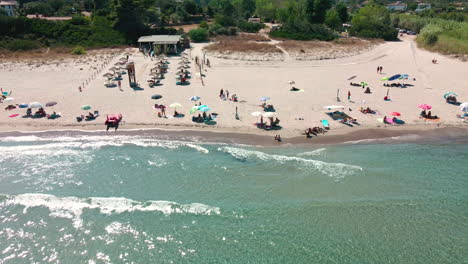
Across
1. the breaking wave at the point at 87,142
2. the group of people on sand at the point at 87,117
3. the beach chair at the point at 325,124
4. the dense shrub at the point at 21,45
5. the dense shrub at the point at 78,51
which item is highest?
the dense shrub at the point at 21,45

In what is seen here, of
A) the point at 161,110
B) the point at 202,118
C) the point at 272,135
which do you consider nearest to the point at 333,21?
the point at 202,118

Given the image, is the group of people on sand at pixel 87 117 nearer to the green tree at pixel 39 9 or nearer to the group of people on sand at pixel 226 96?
the group of people on sand at pixel 226 96

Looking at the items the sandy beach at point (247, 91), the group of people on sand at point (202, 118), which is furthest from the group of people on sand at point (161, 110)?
the group of people on sand at point (202, 118)

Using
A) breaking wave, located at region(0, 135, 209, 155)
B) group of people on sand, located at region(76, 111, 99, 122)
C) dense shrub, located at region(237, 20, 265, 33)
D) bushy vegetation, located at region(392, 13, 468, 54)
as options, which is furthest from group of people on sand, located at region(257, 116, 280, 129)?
dense shrub, located at region(237, 20, 265, 33)

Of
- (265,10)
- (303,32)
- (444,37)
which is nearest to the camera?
(444,37)

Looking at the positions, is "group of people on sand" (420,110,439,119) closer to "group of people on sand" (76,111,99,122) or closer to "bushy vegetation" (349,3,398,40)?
"group of people on sand" (76,111,99,122)

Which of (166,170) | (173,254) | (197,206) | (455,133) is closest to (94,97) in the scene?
(166,170)

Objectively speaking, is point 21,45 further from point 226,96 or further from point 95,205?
point 95,205
